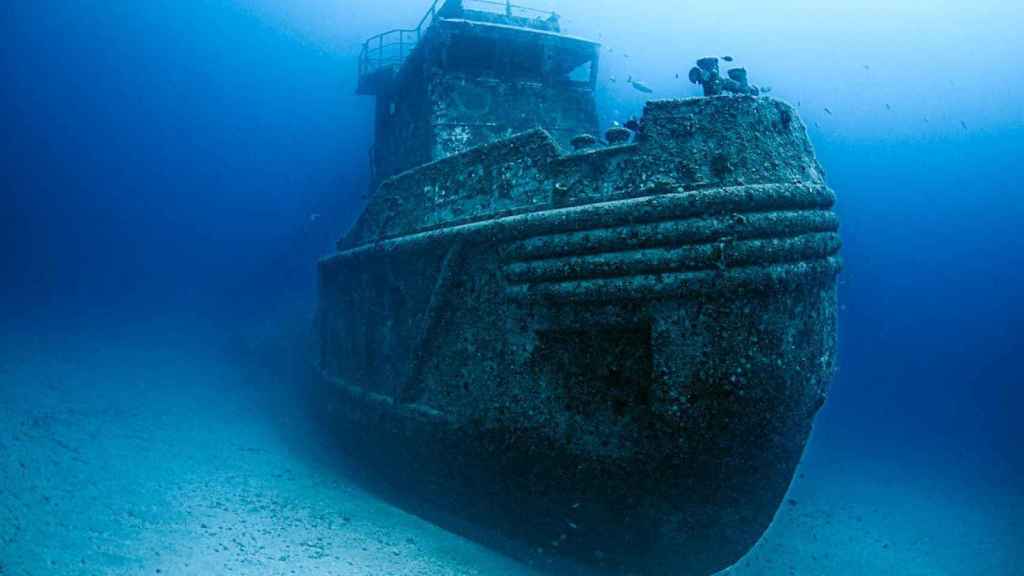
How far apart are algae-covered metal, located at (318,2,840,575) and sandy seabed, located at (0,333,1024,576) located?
1.13 m

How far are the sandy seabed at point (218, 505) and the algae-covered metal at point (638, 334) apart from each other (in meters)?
1.13

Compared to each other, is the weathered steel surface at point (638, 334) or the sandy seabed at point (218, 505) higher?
the weathered steel surface at point (638, 334)

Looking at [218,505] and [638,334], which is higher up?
[638,334]

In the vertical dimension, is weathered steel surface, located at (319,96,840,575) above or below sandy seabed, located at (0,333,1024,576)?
above

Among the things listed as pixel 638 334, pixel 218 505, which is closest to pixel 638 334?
pixel 638 334

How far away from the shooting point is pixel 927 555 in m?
9.51

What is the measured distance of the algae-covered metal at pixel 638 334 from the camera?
3.51 metres

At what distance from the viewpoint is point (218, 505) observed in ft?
17.3

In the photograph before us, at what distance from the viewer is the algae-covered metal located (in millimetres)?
3514

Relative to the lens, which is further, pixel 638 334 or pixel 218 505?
pixel 218 505

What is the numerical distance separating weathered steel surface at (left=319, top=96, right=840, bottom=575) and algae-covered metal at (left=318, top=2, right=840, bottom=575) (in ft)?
0.04

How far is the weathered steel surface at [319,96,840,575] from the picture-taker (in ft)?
11.5

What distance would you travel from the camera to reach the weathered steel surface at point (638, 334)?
11.5 feet

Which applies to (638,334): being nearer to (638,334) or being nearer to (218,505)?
(638,334)
